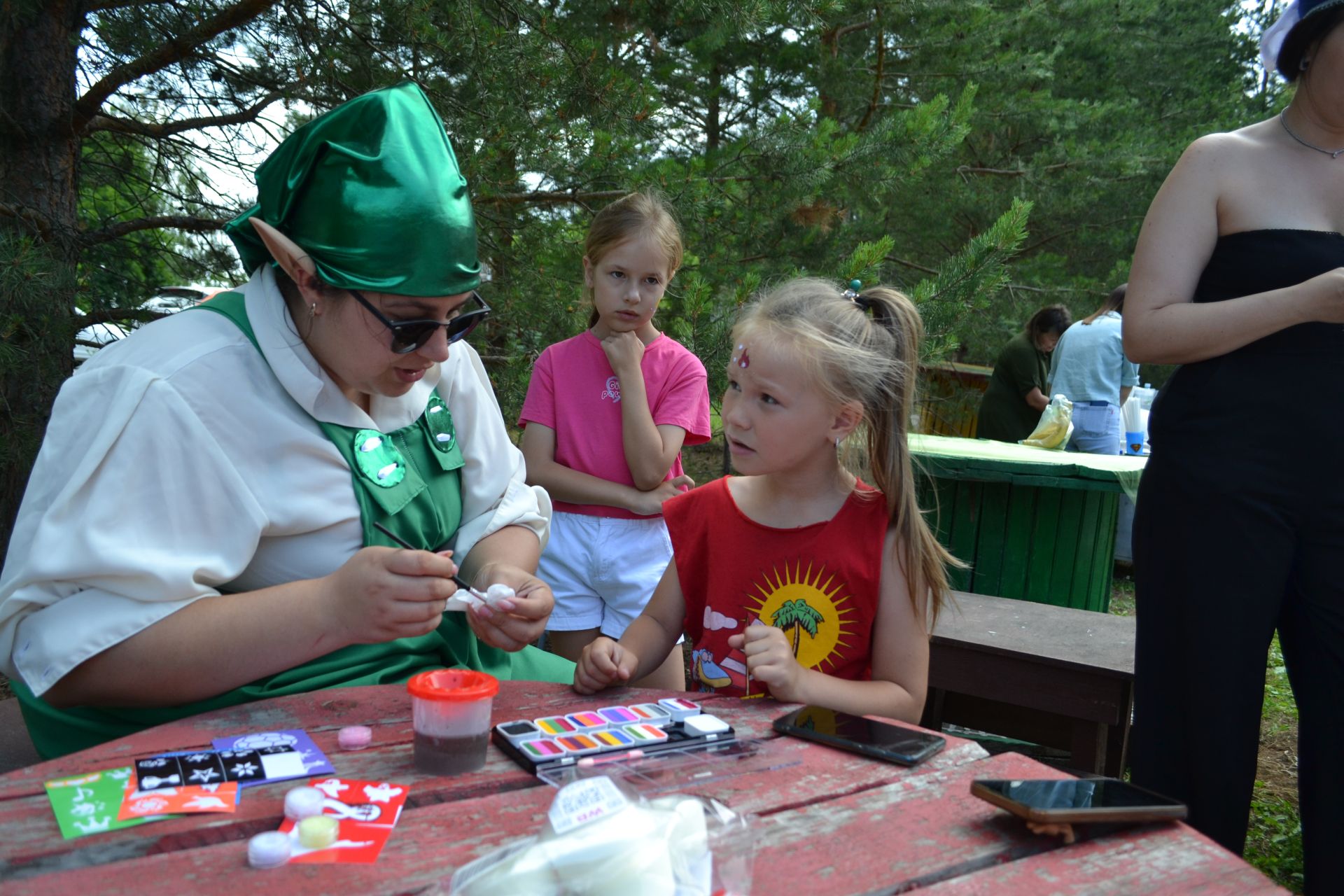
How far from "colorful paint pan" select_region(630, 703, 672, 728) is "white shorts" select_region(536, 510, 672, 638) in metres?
1.46

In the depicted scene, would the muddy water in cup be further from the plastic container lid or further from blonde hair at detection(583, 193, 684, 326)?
blonde hair at detection(583, 193, 684, 326)

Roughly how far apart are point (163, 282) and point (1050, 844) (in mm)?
3962

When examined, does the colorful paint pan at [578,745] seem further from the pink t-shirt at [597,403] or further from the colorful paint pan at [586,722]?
the pink t-shirt at [597,403]

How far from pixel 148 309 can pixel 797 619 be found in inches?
104

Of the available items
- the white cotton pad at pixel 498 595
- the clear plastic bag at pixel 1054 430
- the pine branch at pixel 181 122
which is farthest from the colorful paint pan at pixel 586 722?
the clear plastic bag at pixel 1054 430

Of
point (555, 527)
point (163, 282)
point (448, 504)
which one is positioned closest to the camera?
point (448, 504)

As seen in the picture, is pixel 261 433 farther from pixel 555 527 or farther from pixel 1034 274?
pixel 1034 274

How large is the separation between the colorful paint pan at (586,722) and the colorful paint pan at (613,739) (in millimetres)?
21

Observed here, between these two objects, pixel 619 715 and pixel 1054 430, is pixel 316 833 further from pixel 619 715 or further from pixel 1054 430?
pixel 1054 430

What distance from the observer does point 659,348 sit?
306 cm


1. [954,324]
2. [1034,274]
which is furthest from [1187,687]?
[1034,274]

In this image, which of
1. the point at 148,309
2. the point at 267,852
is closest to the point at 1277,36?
the point at 267,852

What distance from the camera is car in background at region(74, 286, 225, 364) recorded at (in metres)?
3.45

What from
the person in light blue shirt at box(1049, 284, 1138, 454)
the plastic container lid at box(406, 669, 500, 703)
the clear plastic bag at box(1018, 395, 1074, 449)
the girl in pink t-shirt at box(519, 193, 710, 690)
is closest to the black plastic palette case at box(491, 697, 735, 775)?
the plastic container lid at box(406, 669, 500, 703)
